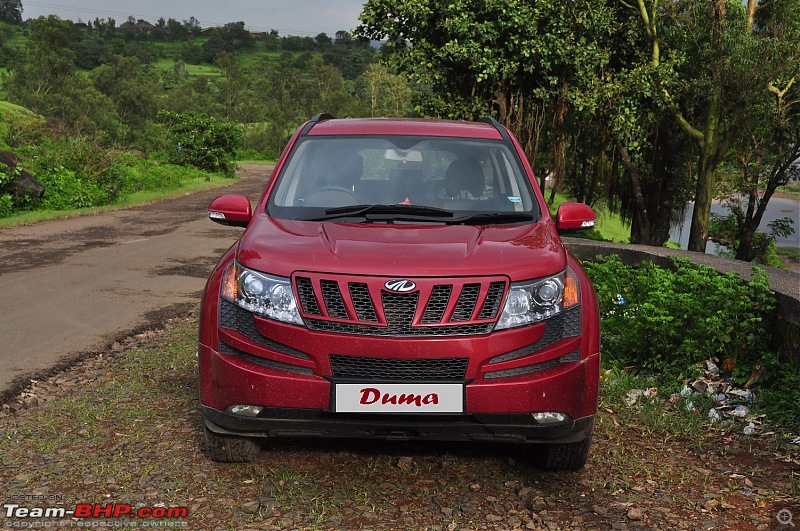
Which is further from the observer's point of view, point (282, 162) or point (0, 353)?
point (0, 353)

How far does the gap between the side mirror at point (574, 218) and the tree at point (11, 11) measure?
152 metres

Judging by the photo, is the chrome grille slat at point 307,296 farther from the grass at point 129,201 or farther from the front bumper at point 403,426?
the grass at point 129,201

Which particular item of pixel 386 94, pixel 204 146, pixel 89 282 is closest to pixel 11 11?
pixel 386 94

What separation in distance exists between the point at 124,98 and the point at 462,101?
57.8m

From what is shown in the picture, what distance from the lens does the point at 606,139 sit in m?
18.5

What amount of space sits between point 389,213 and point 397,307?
37.7 inches

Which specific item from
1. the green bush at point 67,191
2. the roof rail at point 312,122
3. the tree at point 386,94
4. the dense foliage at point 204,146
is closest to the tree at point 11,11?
the tree at point 386,94

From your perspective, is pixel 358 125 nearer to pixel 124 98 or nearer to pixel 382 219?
pixel 382 219

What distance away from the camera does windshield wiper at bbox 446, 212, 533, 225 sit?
4.59m

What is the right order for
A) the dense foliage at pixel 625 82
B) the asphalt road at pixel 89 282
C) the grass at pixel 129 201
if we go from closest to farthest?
the asphalt road at pixel 89 282 → the dense foliage at pixel 625 82 → the grass at pixel 129 201

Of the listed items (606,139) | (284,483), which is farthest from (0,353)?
(606,139)

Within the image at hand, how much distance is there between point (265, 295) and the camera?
13.0 ft

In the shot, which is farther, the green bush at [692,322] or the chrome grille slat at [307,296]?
the green bush at [692,322]

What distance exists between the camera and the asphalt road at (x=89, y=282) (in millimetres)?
7148
